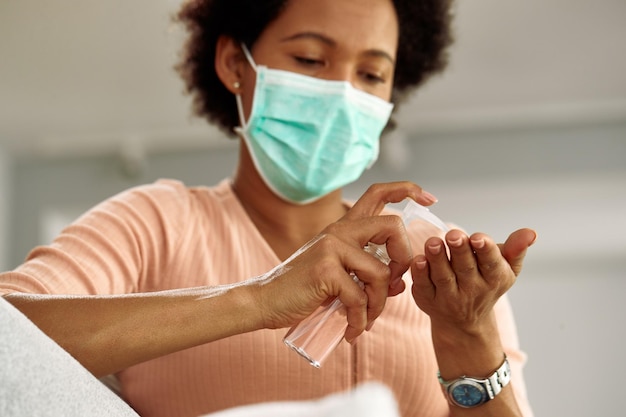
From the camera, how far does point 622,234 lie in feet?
12.8

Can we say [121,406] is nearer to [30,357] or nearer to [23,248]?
[30,357]

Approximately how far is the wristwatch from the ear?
2.14 ft

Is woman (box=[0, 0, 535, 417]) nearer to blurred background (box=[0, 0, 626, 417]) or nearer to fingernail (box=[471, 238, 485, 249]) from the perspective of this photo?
fingernail (box=[471, 238, 485, 249])

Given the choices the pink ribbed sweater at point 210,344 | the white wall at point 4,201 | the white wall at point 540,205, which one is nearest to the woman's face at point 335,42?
the pink ribbed sweater at point 210,344

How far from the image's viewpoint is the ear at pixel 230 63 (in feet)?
4.69

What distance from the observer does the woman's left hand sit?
0.85 meters

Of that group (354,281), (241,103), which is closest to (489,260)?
(354,281)

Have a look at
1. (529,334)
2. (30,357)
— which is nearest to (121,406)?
(30,357)

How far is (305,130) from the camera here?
137 centimetres

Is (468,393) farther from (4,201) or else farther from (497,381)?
(4,201)

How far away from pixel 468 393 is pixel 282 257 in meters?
0.34

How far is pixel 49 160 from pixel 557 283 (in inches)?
104

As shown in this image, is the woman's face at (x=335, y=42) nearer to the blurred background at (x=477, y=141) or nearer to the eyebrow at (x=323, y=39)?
the eyebrow at (x=323, y=39)

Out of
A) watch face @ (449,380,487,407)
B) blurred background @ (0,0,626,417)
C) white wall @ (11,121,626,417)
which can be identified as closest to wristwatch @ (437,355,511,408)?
watch face @ (449,380,487,407)
